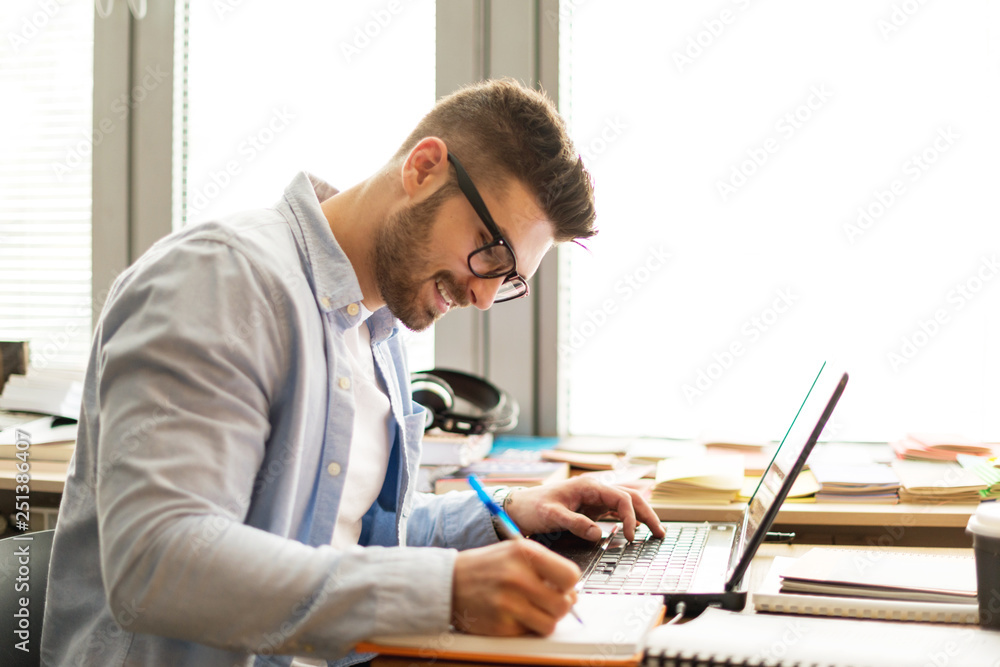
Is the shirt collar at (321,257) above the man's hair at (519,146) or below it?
below

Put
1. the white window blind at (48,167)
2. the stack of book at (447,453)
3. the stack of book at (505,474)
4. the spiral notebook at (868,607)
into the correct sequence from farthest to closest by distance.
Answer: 1. the white window blind at (48,167)
2. the stack of book at (447,453)
3. the stack of book at (505,474)
4. the spiral notebook at (868,607)

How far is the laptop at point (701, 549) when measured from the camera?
94cm

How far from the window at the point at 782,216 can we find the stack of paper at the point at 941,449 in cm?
28

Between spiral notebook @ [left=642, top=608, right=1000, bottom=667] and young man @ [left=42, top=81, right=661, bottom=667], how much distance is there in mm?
122

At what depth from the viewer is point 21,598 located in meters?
1.10

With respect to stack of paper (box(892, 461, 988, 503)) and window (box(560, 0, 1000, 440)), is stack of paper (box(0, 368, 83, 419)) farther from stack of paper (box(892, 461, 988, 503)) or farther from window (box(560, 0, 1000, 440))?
stack of paper (box(892, 461, 988, 503))

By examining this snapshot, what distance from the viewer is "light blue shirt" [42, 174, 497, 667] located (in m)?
0.75

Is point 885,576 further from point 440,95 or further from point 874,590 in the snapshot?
point 440,95

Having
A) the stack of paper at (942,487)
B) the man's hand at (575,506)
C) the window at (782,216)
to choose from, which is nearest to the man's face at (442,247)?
the man's hand at (575,506)

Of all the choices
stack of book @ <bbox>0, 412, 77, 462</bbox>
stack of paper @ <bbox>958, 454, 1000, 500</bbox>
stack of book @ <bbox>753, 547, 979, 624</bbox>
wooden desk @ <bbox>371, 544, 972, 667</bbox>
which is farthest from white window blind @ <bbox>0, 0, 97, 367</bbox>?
stack of paper @ <bbox>958, 454, 1000, 500</bbox>

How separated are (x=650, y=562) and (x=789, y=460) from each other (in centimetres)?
24

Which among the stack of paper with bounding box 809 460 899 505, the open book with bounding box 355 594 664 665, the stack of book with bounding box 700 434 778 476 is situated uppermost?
the open book with bounding box 355 594 664 665

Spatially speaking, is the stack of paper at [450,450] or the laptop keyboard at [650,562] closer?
the laptop keyboard at [650,562]

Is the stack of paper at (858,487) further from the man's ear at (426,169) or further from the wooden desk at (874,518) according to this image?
the man's ear at (426,169)
